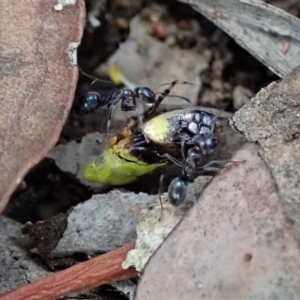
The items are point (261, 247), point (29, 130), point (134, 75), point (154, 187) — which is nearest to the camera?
point (261, 247)

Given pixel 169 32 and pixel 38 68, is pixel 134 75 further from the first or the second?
pixel 38 68

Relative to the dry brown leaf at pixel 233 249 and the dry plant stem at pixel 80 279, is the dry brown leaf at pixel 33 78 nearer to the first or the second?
the dry plant stem at pixel 80 279

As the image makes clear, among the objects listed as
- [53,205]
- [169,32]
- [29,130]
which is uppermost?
[29,130]

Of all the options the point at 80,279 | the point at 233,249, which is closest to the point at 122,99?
the point at 80,279

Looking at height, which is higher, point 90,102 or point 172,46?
point 172,46

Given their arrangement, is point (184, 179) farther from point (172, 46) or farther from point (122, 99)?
point (172, 46)

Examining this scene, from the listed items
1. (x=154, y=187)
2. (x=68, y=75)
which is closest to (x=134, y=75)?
(x=154, y=187)

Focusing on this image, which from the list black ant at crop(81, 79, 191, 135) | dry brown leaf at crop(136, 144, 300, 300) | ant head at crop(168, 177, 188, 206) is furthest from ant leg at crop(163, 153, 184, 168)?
dry brown leaf at crop(136, 144, 300, 300)
